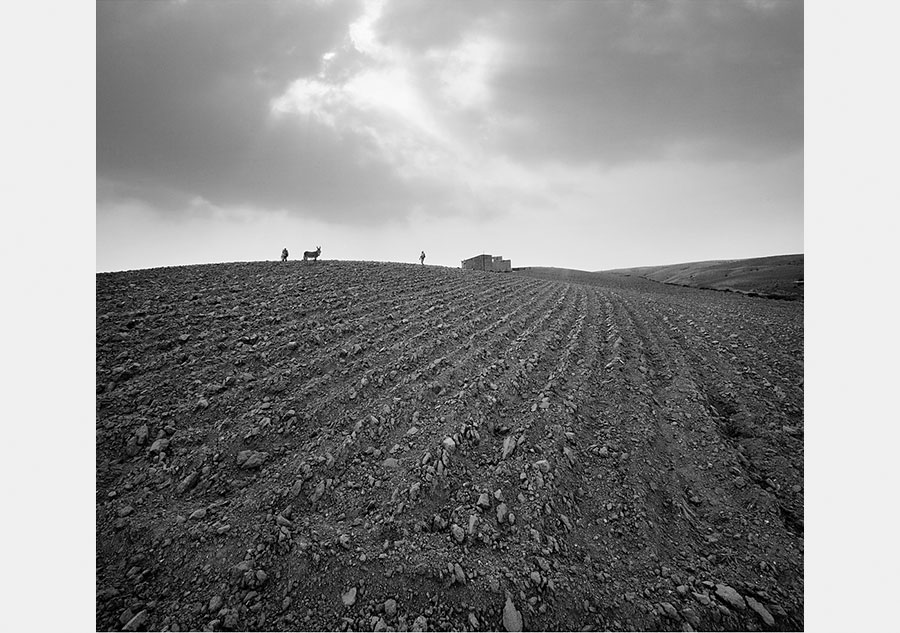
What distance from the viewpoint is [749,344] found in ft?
29.0

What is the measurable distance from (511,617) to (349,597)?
4.45ft

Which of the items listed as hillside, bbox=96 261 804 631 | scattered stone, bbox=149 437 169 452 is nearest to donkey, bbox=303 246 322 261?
hillside, bbox=96 261 804 631

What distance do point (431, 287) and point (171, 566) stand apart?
11.4 metres

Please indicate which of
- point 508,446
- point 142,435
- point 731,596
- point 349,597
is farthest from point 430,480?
point 142,435

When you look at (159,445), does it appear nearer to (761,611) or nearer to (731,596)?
(731,596)

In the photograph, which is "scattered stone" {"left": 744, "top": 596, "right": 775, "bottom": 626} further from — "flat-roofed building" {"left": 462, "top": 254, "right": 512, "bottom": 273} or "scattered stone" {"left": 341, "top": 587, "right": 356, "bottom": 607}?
"flat-roofed building" {"left": 462, "top": 254, "right": 512, "bottom": 273}

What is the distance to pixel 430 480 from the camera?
4023 mm

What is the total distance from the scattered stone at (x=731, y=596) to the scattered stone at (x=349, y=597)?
10.3ft

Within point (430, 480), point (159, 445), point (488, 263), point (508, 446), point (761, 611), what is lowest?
point (761, 611)

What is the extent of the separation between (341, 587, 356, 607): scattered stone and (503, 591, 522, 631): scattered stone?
1262mm

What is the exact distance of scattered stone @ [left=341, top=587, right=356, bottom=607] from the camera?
113 inches

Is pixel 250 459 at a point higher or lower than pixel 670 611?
higher

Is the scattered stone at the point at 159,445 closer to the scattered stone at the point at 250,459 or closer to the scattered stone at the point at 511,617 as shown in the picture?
the scattered stone at the point at 250,459

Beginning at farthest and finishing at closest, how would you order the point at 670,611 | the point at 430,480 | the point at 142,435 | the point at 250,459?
1. the point at 142,435
2. the point at 250,459
3. the point at 430,480
4. the point at 670,611
